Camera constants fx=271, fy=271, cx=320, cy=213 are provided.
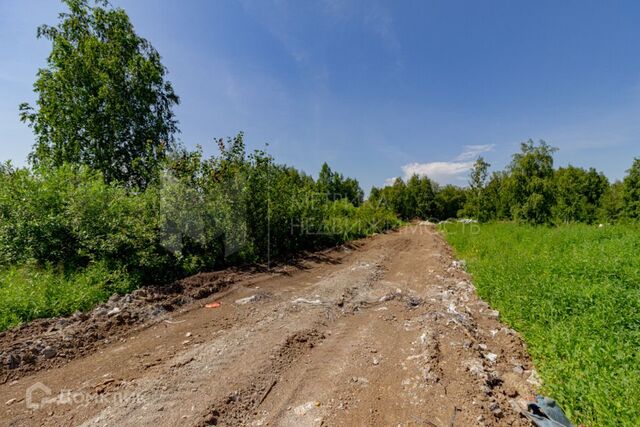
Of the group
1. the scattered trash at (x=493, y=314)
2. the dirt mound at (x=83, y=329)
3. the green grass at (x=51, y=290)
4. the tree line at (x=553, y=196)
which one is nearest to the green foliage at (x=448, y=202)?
the tree line at (x=553, y=196)

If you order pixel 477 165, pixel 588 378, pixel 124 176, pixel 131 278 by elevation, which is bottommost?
pixel 588 378

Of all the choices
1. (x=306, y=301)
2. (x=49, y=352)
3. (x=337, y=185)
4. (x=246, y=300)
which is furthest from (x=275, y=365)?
(x=337, y=185)

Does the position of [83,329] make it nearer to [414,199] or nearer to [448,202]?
[414,199]

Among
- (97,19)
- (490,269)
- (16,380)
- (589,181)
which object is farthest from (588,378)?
(589,181)

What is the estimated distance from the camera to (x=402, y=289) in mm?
6059

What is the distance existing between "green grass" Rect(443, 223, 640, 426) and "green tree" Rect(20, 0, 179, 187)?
12380 millimetres

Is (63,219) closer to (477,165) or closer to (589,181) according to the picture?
(589,181)

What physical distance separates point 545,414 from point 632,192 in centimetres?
2018

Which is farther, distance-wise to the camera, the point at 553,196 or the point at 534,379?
the point at 553,196

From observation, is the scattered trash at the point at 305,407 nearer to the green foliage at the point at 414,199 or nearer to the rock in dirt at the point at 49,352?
the rock in dirt at the point at 49,352

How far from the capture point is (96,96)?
1175 centimetres

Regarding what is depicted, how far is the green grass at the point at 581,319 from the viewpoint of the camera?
2279mm

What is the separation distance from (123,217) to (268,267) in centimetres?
376

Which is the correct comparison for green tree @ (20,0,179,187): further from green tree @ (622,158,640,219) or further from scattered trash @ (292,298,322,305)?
green tree @ (622,158,640,219)
